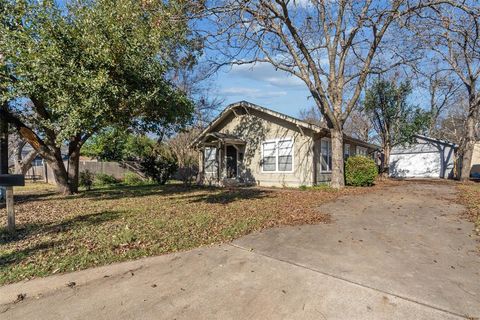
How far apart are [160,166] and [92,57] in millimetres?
12698

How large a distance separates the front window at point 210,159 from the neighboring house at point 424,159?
715 inches

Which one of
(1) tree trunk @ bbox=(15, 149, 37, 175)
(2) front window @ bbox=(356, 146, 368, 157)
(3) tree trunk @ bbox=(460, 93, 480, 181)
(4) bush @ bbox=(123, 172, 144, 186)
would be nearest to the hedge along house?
(4) bush @ bbox=(123, 172, 144, 186)

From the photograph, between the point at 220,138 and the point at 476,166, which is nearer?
the point at 220,138

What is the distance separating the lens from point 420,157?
2891 cm

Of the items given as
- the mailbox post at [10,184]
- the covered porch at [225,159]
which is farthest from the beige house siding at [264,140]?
the mailbox post at [10,184]

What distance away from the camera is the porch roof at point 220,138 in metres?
16.8

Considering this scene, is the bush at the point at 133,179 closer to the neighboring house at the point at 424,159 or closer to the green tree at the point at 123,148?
the green tree at the point at 123,148

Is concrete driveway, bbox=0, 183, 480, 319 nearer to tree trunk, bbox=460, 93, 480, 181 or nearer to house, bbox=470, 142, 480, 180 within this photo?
tree trunk, bbox=460, 93, 480, 181

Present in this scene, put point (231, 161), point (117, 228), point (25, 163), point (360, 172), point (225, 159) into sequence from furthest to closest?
point (25, 163) < point (231, 161) < point (225, 159) < point (360, 172) < point (117, 228)

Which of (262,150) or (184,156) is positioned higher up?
(262,150)

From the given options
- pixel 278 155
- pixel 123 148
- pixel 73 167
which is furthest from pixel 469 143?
pixel 123 148

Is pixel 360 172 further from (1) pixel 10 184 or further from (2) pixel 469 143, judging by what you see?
(1) pixel 10 184

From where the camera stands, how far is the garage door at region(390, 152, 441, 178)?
2784 centimetres

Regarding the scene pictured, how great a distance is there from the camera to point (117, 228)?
6.38 meters
